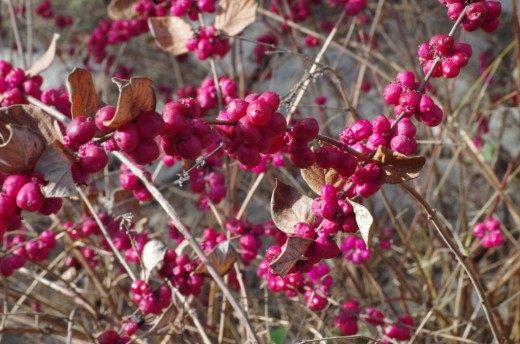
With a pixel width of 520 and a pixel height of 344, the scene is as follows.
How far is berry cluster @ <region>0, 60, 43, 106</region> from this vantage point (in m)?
1.09

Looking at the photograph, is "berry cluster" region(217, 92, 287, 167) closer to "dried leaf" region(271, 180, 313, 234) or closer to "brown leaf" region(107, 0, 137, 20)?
"dried leaf" region(271, 180, 313, 234)

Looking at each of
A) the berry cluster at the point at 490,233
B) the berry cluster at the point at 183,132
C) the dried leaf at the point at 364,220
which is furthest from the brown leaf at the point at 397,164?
the berry cluster at the point at 490,233

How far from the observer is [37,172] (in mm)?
626

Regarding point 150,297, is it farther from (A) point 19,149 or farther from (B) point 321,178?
(A) point 19,149

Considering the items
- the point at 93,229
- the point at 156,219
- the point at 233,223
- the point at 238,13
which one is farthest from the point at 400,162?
the point at 156,219

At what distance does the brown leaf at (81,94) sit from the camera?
676 mm

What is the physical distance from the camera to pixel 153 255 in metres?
1.02

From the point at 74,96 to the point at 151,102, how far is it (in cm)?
11

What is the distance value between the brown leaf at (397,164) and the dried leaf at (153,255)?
1.39 feet

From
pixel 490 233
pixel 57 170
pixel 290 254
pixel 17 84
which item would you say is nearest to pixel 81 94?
pixel 57 170

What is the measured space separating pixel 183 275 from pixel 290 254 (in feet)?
1.28

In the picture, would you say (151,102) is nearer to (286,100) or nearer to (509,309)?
(286,100)

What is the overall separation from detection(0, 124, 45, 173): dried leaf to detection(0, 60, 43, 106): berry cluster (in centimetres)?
48

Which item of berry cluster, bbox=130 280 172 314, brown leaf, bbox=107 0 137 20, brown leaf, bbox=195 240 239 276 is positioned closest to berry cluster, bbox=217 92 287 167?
brown leaf, bbox=195 240 239 276
